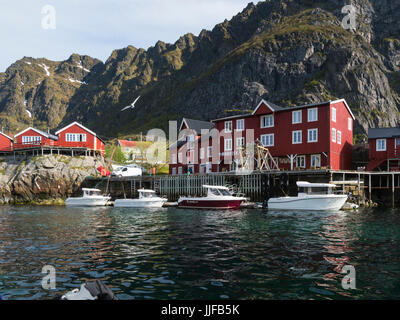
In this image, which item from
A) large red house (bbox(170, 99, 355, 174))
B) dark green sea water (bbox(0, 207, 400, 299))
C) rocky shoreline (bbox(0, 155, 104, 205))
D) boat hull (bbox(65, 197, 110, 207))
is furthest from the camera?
rocky shoreline (bbox(0, 155, 104, 205))

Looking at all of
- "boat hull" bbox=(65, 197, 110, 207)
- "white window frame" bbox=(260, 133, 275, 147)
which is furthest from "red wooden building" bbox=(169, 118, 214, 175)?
"boat hull" bbox=(65, 197, 110, 207)

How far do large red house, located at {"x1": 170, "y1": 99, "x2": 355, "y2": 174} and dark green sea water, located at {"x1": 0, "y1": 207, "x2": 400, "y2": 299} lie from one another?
26857 mm

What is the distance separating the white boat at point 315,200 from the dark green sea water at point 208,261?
12996 millimetres

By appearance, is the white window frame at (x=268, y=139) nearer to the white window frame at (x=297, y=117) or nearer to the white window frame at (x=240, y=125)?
the white window frame at (x=240, y=125)

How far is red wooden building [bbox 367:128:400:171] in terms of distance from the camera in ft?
174

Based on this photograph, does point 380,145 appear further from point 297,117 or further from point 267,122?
point 267,122

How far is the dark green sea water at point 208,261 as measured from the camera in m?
10.9

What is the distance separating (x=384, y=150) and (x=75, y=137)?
5992 centimetres

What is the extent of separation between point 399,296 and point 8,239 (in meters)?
20.6

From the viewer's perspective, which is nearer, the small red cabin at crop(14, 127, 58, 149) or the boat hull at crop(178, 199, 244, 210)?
the boat hull at crop(178, 199, 244, 210)

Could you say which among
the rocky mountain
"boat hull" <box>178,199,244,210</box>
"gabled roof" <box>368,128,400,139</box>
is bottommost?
"boat hull" <box>178,199,244,210</box>

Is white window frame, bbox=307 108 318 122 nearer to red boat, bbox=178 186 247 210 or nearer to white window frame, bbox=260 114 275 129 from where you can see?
white window frame, bbox=260 114 275 129

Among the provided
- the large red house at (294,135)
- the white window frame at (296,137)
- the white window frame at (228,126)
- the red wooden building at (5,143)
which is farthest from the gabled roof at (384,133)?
the red wooden building at (5,143)

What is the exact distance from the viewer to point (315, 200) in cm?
3859
